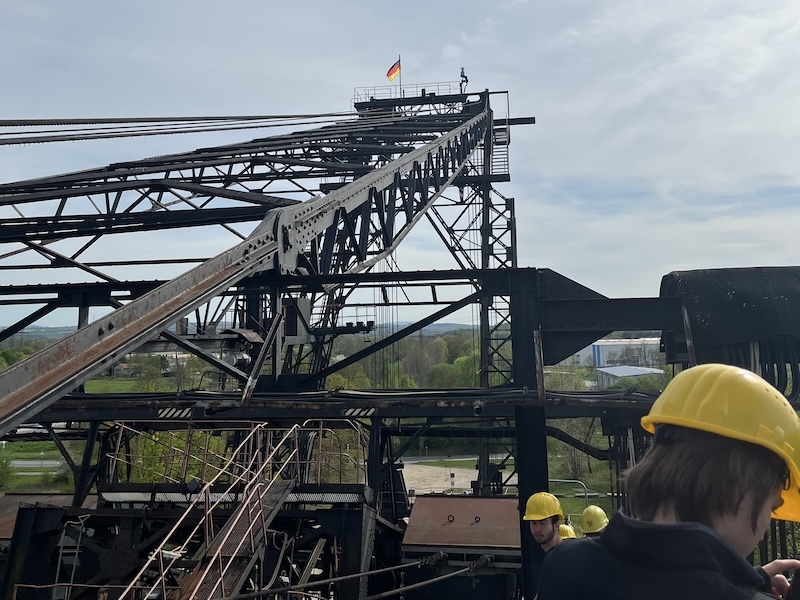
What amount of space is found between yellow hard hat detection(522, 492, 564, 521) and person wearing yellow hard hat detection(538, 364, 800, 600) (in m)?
4.34

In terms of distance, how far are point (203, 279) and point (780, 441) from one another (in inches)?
180

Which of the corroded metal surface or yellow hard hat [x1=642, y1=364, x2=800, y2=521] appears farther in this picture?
the corroded metal surface

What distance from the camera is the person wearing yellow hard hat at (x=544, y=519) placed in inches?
206

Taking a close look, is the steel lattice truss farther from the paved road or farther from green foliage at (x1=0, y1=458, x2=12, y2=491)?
the paved road

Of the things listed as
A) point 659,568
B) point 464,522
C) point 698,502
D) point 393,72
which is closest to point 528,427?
point 464,522

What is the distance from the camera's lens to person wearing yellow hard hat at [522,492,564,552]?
5.23 m

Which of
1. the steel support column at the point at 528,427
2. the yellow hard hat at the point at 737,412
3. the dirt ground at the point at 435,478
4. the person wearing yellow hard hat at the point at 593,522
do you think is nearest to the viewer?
the yellow hard hat at the point at 737,412

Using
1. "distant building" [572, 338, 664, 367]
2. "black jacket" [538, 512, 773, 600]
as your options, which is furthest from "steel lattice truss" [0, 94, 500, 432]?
"distant building" [572, 338, 664, 367]

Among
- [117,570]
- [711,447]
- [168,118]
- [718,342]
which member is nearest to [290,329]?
[117,570]

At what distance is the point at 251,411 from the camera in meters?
7.57

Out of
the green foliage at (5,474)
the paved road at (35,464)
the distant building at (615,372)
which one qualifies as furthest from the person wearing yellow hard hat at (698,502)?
the distant building at (615,372)

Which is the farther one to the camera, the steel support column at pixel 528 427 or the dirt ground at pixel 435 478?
the dirt ground at pixel 435 478

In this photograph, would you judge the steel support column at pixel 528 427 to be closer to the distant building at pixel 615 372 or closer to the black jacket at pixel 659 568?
the black jacket at pixel 659 568

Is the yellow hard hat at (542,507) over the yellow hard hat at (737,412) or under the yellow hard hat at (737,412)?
under
